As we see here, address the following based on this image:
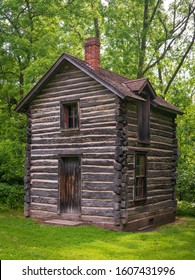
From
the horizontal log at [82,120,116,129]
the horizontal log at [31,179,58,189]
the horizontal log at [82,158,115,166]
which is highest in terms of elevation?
the horizontal log at [82,120,116,129]

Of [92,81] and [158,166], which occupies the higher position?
[92,81]

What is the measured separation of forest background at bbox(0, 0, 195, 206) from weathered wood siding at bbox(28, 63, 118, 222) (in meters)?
4.44

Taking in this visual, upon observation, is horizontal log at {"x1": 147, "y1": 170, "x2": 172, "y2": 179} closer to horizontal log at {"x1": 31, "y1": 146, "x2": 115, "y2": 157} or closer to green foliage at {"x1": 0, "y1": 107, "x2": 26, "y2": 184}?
horizontal log at {"x1": 31, "y1": 146, "x2": 115, "y2": 157}

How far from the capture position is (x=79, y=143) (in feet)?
57.5

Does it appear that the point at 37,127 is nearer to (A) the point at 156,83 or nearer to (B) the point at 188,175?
(B) the point at 188,175

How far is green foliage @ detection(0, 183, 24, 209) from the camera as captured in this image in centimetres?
2172

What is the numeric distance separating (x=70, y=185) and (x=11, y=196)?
18.5ft

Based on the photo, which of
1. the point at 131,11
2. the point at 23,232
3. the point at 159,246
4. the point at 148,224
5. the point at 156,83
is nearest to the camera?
the point at 159,246

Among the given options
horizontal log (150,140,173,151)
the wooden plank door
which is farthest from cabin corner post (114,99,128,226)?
horizontal log (150,140,173,151)

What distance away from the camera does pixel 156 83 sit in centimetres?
3597

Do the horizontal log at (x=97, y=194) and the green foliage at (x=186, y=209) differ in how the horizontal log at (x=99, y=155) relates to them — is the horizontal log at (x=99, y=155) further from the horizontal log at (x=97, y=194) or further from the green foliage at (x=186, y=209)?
the green foliage at (x=186, y=209)

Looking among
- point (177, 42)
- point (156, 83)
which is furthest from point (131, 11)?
point (156, 83)

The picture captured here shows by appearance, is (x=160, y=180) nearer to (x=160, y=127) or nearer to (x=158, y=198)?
(x=158, y=198)
